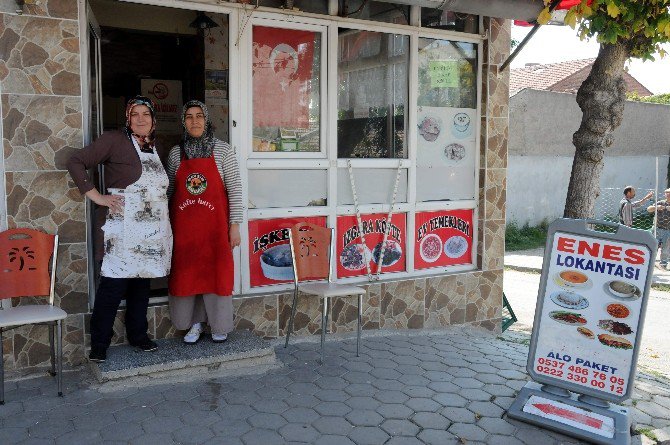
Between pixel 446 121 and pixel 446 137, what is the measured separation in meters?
0.16

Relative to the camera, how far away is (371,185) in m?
5.90

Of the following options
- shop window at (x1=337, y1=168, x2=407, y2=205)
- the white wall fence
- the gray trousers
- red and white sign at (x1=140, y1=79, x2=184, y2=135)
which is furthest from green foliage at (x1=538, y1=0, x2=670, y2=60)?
the white wall fence

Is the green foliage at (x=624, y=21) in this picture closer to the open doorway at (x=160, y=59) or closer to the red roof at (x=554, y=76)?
the open doorway at (x=160, y=59)

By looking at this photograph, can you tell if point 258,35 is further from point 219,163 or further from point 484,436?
point 484,436

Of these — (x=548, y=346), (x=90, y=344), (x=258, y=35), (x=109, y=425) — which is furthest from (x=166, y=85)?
(x=548, y=346)

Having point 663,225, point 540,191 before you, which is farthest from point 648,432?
point 540,191

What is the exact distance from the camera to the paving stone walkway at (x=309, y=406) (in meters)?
3.62

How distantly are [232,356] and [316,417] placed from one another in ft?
3.39

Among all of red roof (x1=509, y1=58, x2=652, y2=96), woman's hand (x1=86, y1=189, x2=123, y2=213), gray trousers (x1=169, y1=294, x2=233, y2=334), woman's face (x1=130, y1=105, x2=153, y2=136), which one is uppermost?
red roof (x1=509, y1=58, x2=652, y2=96)

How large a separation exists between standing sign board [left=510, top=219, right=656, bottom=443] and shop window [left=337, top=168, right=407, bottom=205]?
6.91ft

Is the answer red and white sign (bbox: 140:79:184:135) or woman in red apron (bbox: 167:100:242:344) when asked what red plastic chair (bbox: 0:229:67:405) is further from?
red and white sign (bbox: 140:79:184:135)

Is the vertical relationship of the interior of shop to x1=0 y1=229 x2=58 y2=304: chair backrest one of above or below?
above

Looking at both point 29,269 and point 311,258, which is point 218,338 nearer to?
point 311,258

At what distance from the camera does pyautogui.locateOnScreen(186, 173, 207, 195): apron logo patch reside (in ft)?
15.4
